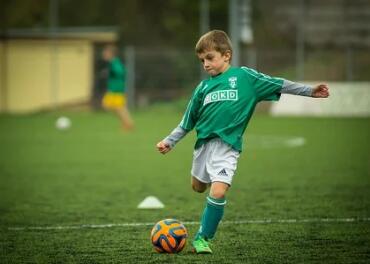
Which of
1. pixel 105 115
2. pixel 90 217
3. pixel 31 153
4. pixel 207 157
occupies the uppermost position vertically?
pixel 207 157

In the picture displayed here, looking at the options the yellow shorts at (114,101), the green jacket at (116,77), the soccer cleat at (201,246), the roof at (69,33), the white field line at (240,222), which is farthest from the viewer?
the roof at (69,33)

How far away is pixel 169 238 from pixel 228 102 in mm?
1131

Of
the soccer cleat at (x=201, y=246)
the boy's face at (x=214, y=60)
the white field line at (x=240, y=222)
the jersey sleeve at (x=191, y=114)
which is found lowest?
the white field line at (x=240, y=222)

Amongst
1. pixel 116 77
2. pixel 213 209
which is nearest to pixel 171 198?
pixel 213 209

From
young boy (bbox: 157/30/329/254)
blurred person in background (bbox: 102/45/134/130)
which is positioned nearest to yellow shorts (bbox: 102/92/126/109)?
blurred person in background (bbox: 102/45/134/130)

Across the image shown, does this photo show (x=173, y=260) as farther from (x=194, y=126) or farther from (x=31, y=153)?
(x=31, y=153)

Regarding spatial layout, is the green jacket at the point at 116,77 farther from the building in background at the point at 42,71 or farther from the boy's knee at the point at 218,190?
the boy's knee at the point at 218,190

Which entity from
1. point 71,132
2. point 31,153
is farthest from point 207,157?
point 71,132

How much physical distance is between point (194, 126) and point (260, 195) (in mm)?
3458

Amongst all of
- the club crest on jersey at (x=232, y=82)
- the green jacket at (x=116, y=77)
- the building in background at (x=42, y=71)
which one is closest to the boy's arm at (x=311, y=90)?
the club crest on jersey at (x=232, y=82)

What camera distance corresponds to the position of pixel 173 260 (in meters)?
6.11

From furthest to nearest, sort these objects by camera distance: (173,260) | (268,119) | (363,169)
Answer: (268,119) < (363,169) < (173,260)

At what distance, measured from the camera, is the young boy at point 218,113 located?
641cm

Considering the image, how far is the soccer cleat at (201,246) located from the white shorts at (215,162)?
1.50ft
